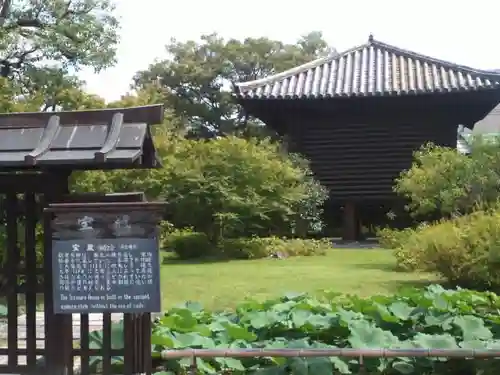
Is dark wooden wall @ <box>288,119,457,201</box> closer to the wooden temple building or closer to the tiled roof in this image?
the wooden temple building

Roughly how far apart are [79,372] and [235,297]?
3.92 meters

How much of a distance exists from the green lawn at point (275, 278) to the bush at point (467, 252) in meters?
0.64

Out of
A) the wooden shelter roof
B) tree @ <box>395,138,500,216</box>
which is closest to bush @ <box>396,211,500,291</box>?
tree @ <box>395,138,500,216</box>

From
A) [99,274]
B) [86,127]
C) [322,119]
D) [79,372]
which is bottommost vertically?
[79,372]

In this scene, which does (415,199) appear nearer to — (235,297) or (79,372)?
(235,297)

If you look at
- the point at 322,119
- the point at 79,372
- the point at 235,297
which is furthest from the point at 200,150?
the point at 79,372

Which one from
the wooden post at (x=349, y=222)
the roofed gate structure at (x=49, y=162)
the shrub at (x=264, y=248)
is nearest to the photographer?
the roofed gate structure at (x=49, y=162)

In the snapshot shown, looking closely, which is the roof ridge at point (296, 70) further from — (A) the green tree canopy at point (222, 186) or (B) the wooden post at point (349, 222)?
(B) the wooden post at point (349, 222)

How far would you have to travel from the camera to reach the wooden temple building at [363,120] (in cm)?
1828

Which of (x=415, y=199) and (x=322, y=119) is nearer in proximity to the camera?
(x=415, y=199)

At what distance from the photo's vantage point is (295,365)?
523 cm

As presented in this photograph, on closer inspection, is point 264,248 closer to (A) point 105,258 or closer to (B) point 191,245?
(B) point 191,245

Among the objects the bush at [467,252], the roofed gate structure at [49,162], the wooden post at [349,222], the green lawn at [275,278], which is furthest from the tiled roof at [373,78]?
the roofed gate structure at [49,162]

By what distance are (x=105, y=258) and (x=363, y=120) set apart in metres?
14.8
